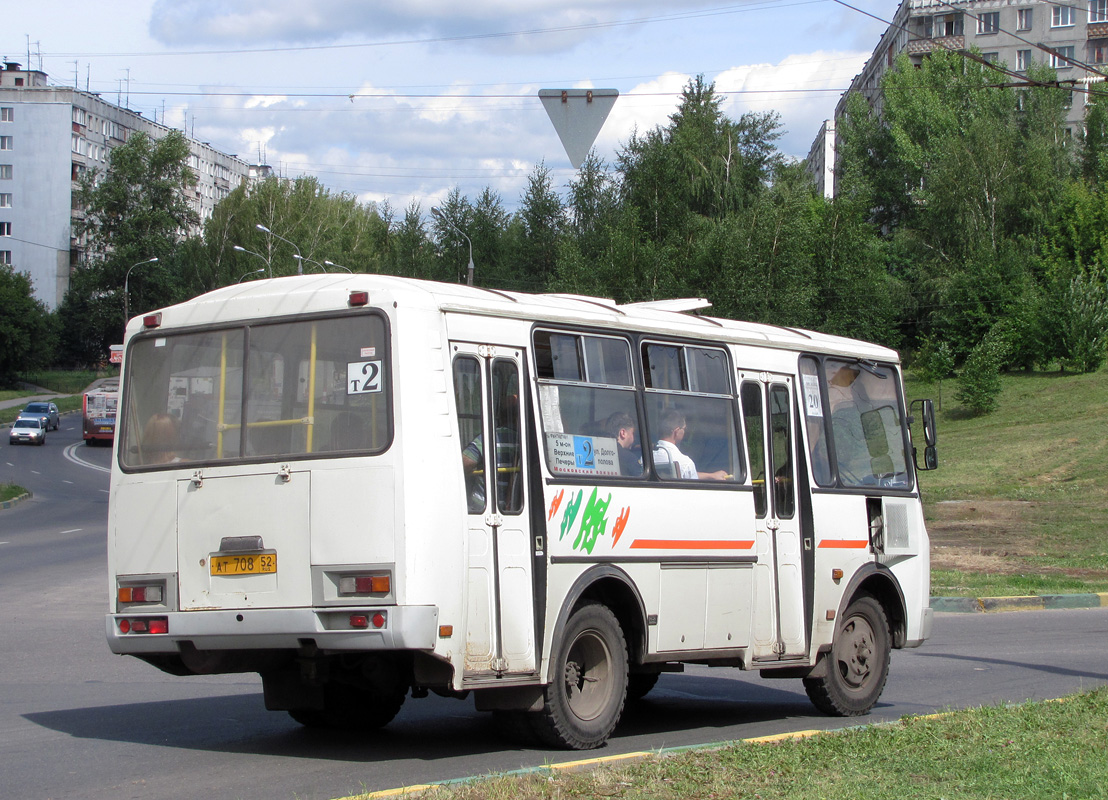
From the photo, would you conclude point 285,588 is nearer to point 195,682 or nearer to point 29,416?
point 195,682

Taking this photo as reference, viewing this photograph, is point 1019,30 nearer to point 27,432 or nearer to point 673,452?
point 27,432

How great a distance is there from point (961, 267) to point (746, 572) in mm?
60898

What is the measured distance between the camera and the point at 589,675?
25.6 ft

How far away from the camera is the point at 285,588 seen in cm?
684

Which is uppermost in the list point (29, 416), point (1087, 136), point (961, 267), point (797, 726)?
point (1087, 136)

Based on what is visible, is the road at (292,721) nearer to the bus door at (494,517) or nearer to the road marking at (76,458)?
the bus door at (494,517)

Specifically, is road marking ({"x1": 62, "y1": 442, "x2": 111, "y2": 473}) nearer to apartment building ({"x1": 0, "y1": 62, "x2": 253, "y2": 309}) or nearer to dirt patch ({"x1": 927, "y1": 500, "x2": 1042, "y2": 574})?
dirt patch ({"x1": 927, "y1": 500, "x2": 1042, "y2": 574})

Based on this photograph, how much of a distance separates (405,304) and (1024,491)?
30.2 m

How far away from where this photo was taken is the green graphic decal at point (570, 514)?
750cm

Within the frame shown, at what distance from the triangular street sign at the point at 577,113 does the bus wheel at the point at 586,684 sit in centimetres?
548

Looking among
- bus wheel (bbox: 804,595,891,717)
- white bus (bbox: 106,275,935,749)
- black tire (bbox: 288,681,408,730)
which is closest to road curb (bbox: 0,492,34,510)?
black tire (bbox: 288,681,408,730)

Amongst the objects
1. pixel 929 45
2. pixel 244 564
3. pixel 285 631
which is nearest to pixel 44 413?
pixel 929 45

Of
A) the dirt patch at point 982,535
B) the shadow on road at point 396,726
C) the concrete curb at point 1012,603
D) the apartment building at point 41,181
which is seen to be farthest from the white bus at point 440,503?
the apartment building at point 41,181

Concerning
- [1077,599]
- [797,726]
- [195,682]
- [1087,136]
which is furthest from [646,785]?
[1087,136]
